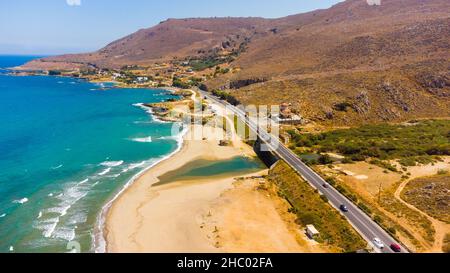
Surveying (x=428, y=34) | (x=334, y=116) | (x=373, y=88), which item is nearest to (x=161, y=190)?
(x=334, y=116)

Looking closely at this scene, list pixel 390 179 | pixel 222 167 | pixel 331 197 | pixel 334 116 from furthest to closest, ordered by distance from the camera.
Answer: pixel 334 116 → pixel 222 167 → pixel 390 179 → pixel 331 197

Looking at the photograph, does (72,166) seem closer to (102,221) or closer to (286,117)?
(102,221)

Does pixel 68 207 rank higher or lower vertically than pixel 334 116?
lower

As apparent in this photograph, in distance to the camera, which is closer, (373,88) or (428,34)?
(373,88)

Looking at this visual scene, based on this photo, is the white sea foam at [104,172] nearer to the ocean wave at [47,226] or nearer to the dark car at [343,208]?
the ocean wave at [47,226]

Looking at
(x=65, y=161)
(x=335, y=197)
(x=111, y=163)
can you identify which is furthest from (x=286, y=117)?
(x=65, y=161)

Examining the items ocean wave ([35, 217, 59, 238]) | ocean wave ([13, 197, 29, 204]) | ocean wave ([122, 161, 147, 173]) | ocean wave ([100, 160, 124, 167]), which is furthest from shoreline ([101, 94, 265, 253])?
ocean wave ([13, 197, 29, 204])

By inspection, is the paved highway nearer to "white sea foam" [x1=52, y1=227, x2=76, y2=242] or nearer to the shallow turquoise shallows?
the shallow turquoise shallows
